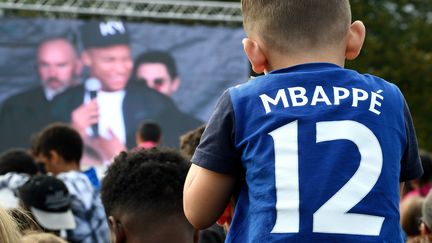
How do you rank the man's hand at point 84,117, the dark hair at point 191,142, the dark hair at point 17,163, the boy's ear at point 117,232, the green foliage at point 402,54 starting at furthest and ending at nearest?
the green foliage at point 402,54, the man's hand at point 84,117, the dark hair at point 17,163, the dark hair at point 191,142, the boy's ear at point 117,232

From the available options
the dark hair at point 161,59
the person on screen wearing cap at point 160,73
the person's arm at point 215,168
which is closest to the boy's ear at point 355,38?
the person's arm at point 215,168

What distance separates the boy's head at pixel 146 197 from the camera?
9.59ft

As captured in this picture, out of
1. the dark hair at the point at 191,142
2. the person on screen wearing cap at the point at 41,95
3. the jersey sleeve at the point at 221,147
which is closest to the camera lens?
the jersey sleeve at the point at 221,147

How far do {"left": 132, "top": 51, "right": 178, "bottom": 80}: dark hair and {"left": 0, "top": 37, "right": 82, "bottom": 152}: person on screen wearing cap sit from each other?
1.10 m

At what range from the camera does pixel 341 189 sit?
2217 millimetres

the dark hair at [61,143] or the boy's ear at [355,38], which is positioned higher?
the boy's ear at [355,38]

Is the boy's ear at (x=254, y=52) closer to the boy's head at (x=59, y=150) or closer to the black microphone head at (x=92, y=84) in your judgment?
the boy's head at (x=59, y=150)

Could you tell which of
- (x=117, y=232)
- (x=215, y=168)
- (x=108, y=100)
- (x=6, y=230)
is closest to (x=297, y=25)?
(x=215, y=168)

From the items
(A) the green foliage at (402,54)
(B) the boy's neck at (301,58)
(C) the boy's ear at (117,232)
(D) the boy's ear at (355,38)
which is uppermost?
(D) the boy's ear at (355,38)

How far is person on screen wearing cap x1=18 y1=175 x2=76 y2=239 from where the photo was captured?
16.9 ft

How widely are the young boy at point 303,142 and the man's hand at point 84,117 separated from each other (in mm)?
11258

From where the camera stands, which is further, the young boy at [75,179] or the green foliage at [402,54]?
the green foliage at [402,54]

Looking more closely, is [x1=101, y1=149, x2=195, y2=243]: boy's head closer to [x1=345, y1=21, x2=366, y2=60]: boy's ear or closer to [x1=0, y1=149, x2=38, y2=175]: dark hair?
[x1=345, y1=21, x2=366, y2=60]: boy's ear

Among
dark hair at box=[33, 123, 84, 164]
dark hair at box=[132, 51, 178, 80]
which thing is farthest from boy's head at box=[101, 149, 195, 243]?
dark hair at box=[132, 51, 178, 80]
